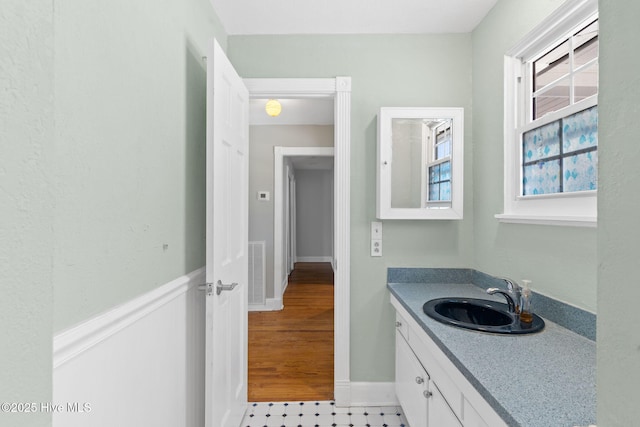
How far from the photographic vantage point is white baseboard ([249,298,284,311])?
12.8 feet

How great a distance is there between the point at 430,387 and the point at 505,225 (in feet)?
3.06

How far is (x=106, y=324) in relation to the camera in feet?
2.80

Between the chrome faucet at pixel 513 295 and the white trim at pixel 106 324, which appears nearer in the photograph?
the white trim at pixel 106 324

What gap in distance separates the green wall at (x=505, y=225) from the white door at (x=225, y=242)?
56.1 inches

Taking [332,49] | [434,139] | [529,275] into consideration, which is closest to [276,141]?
[332,49]

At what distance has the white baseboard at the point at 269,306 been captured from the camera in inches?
154

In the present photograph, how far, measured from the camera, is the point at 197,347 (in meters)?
1.53

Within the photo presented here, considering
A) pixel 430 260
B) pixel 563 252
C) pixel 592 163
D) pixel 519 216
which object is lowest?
pixel 430 260

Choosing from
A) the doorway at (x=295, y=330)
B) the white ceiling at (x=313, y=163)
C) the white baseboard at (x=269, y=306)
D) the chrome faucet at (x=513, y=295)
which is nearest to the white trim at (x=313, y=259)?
the doorway at (x=295, y=330)

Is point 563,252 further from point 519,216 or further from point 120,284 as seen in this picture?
point 120,284

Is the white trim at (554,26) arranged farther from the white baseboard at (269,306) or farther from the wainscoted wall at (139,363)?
the white baseboard at (269,306)

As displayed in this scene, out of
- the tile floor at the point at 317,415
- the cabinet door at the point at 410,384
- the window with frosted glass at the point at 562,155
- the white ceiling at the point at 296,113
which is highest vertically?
the white ceiling at the point at 296,113

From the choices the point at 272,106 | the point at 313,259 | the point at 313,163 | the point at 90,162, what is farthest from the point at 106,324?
the point at 313,259

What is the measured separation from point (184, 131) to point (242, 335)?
4.14 feet
